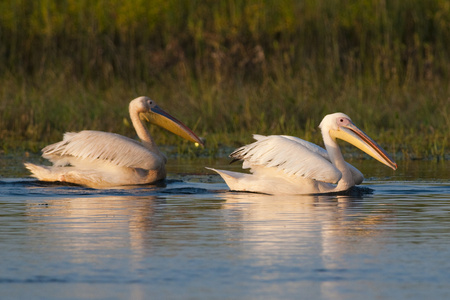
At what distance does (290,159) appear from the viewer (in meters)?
8.41

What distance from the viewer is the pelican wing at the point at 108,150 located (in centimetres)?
933

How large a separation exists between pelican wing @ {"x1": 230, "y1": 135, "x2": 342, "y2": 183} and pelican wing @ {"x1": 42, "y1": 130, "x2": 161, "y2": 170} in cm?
100

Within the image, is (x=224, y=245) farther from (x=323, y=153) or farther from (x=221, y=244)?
(x=323, y=153)

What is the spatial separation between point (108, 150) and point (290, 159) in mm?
1829

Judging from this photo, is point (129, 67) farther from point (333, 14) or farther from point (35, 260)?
point (35, 260)

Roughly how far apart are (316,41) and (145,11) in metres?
3.08

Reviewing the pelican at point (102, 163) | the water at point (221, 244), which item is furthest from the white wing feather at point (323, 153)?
the pelican at point (102, 163)

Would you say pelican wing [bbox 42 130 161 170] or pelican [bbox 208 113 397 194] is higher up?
pelican wing [bbox 42 130 161 170]

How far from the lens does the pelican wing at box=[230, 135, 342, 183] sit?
833cm

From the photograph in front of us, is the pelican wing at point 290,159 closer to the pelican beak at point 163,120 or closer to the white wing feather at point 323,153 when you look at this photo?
the white wing feather at point 323,153

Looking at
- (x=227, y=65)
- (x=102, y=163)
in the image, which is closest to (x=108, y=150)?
(x=102, y=163)

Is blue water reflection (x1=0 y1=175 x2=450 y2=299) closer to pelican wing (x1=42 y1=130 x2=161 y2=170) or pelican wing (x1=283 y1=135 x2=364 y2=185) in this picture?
pelican wing (x1=283 y1=135 x2=364 y2=185)

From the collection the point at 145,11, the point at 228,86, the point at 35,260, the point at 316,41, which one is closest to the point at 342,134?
the point at 35,260

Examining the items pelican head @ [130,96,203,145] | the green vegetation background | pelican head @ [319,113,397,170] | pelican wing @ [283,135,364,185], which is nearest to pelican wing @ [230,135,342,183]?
pelican wing @ [283,135,364,185]
